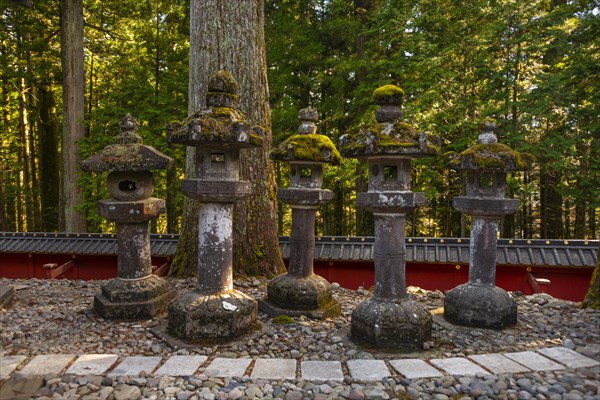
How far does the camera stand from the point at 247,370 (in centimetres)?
341

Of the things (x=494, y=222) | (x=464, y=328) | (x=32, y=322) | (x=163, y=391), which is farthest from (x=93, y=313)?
(x=494, y=222)

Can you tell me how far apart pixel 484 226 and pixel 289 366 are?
2.83 m

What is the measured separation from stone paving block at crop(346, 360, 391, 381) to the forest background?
559 centimetres

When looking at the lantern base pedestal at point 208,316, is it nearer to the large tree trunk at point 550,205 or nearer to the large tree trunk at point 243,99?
the large tree trunk at point 243,99

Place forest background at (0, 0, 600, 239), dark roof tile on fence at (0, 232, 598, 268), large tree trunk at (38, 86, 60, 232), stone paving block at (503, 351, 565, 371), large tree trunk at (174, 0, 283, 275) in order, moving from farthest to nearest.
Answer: large tree trunk at (38, 86, 60, 232) < forest background at (0, 0, 600, 239) < dark roof tile on fence at (0, 232, 598, 268) < large tree trunk at (174, 0, 283, 275) < stone paving block at (503, 351, 565, 371)

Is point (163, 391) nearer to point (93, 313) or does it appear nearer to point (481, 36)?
point (93, 313)

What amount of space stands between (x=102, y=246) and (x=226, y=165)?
562 cm

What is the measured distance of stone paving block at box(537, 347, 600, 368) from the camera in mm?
3428

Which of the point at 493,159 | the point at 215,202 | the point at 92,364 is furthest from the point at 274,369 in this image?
the point at 493,159

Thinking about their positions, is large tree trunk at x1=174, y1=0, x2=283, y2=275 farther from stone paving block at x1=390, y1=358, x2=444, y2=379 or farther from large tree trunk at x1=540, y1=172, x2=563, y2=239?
large tree trunk at x1=540, y1=172, x2=563, y2=239

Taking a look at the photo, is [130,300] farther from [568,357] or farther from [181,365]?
[568,357]

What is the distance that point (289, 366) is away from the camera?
3.50m

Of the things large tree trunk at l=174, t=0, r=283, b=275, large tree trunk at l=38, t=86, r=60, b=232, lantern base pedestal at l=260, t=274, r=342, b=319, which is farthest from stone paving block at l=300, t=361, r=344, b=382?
large tree trunk at l=38, t=86, r=60, b=232

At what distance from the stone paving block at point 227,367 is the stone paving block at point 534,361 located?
2432mm
